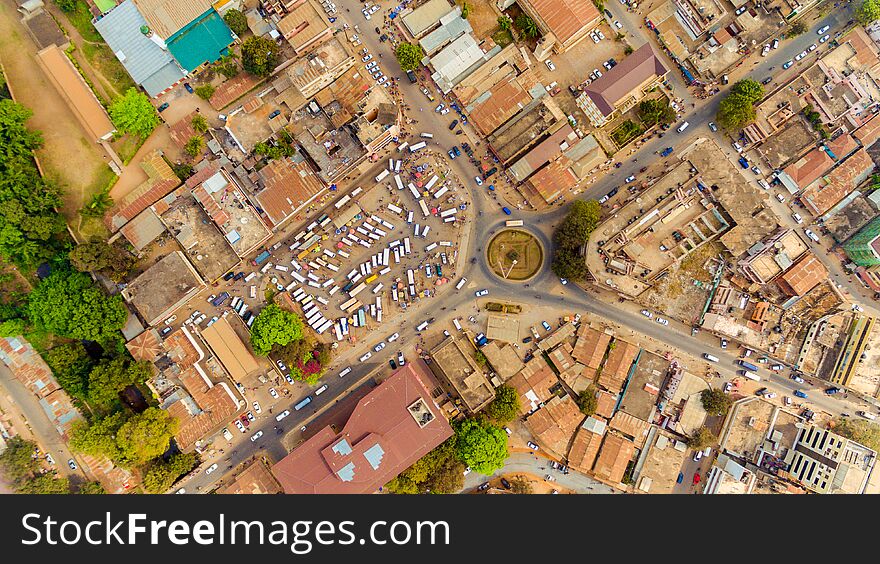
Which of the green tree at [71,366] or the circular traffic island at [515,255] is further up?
the green tree at [71,366]

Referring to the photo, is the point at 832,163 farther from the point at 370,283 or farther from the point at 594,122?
the point at 370,283

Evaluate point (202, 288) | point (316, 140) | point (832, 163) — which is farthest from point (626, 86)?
point (202, 288)

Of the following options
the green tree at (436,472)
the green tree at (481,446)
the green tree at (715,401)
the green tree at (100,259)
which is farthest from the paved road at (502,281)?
the green tree at (100,259)

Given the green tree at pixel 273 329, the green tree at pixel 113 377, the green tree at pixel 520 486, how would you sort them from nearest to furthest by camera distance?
the green tree at pixel 113 377
the green tree at pixel 273 329
the green tree at pixel 520 486

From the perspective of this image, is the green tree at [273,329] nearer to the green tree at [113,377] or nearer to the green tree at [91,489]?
the green tree at [113,377]

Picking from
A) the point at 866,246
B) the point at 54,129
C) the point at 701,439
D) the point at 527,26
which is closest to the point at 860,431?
the point at 701,439

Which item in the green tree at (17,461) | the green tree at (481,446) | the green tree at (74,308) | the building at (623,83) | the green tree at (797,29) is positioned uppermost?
the green tree at (74,308)
